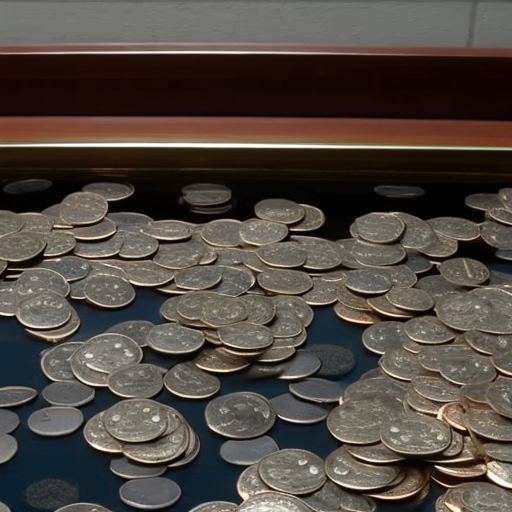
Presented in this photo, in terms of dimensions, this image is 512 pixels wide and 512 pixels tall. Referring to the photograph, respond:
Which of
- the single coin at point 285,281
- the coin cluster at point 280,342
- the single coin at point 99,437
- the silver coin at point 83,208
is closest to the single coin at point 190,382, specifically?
the coin cluster at point 280,342

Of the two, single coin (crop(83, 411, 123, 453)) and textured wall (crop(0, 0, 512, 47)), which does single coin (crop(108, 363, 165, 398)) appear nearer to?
single coin (crop(83, 411, 123, 453))

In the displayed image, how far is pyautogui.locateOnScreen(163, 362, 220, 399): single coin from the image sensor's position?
4.06 feet

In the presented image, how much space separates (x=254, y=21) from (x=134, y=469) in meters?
1.08

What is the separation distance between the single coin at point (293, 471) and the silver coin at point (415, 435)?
9 centimetres

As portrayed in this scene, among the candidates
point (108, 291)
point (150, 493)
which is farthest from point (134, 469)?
point (108, 291)

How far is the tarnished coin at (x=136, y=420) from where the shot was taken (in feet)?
3.75

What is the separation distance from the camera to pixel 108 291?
1.43 m

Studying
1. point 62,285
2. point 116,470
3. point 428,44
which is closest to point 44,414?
point 116,470

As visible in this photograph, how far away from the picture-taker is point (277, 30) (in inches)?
76.6

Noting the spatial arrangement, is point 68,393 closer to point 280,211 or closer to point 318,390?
point 318,390

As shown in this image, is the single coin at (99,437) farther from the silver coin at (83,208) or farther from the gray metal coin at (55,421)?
the silver coin at (83,208)

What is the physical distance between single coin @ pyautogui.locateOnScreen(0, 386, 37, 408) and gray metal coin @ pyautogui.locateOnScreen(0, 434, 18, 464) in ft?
0.20

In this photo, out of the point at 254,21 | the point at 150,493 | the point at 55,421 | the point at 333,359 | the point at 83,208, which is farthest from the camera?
the point at 254,21

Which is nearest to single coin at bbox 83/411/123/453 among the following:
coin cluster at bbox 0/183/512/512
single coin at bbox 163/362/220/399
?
coin cluster at bbox 0/183/512/512
